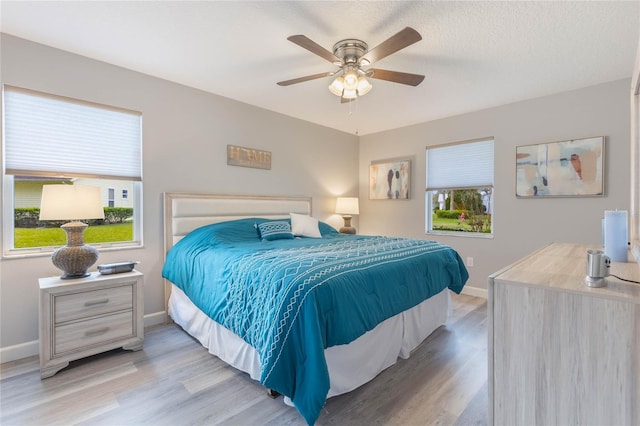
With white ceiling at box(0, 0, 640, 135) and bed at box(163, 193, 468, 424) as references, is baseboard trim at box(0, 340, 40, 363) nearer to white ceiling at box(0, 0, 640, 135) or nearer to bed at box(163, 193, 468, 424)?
bed at box(163, 193, 468, 424)

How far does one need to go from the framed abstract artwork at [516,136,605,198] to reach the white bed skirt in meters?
1.78

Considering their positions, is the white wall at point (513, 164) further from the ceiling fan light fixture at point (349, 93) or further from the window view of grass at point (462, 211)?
the ceiling fan light fixture at point (349, 93)

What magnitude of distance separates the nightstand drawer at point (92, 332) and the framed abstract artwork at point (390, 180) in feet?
12.4

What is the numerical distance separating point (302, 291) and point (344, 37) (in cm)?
189

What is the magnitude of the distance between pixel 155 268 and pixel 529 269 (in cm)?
312

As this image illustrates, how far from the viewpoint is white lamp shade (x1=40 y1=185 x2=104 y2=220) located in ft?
6.86

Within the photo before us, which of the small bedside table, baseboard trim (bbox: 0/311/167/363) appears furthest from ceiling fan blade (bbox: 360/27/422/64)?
baseboard trim (bbox: 0/311/167/363)

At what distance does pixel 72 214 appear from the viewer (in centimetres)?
213

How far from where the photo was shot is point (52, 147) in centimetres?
247

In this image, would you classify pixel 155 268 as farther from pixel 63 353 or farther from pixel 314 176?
pixel 314 176

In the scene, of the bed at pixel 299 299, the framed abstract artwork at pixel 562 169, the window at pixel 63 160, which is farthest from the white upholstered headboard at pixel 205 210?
the framed abstract artwork at pixel 562 169

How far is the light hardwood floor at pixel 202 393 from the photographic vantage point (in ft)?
5.43

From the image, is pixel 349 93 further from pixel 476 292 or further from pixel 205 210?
pixel 476 292

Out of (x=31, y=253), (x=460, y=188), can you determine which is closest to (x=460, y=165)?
(x=460, y=188)
